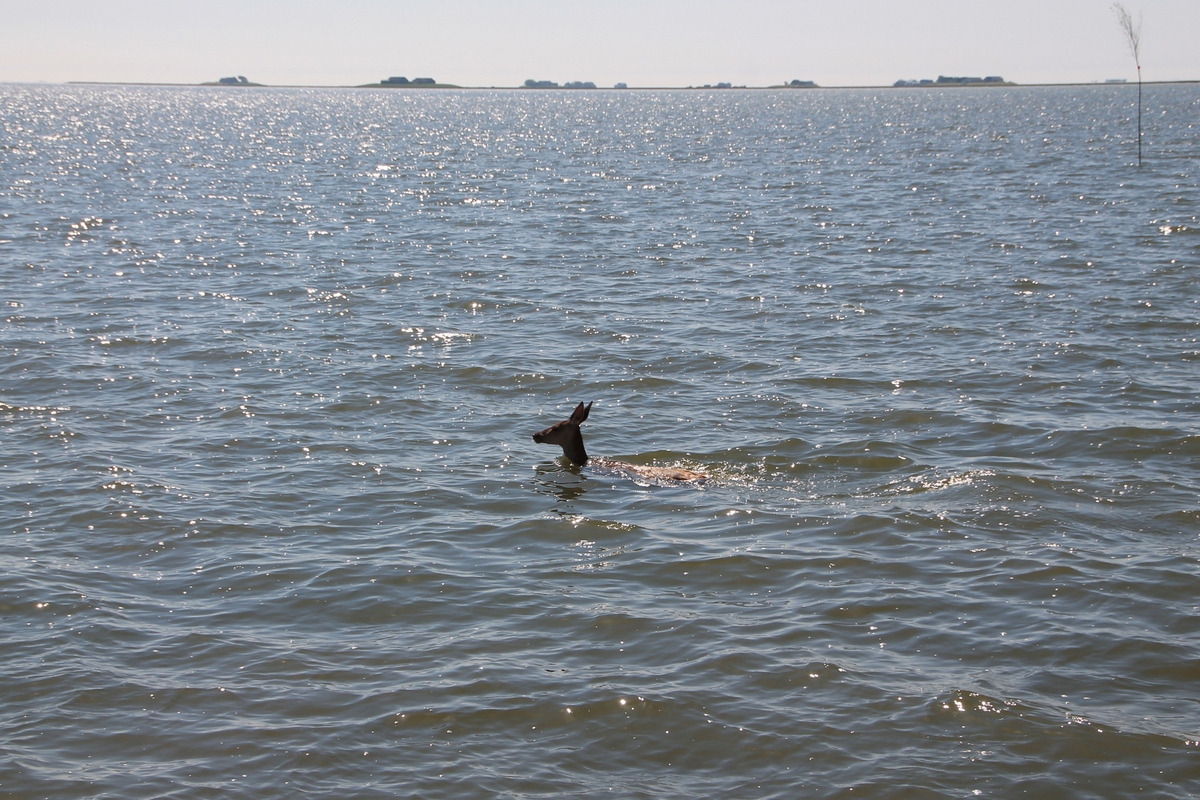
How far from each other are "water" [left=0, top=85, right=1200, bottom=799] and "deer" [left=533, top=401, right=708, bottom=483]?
0.26 m

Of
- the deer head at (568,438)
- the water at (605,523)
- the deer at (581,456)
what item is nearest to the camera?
the water at (605,523)

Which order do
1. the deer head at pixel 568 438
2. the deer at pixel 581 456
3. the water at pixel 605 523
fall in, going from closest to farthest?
the water at pixel 605 523, the deer at pixel 581 456, the deer head at pixel 568 438

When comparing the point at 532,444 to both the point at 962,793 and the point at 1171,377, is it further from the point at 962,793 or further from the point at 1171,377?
the point at 1171,377

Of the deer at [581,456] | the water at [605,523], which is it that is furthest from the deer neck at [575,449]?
the water at [605,523]

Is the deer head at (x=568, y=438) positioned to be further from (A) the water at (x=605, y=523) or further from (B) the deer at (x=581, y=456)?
(A) the water at (x=605, y=523)

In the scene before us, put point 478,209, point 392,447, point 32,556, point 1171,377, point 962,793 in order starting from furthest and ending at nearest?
point 478,209 → point 1171,377 → point 392,447 → point 32,556 → point 962,793

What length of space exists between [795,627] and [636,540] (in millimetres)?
2251

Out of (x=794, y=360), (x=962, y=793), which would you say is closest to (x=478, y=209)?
(x=794, y=360)

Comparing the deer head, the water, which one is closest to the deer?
the deer head

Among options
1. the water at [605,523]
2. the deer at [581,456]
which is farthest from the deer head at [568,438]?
the water at [605,523]

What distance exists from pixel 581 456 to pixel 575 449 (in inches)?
4.9

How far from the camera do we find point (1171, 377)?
584 inches

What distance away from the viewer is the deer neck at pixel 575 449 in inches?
481

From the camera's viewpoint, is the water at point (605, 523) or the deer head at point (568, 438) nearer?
the water at point (605, 523)
